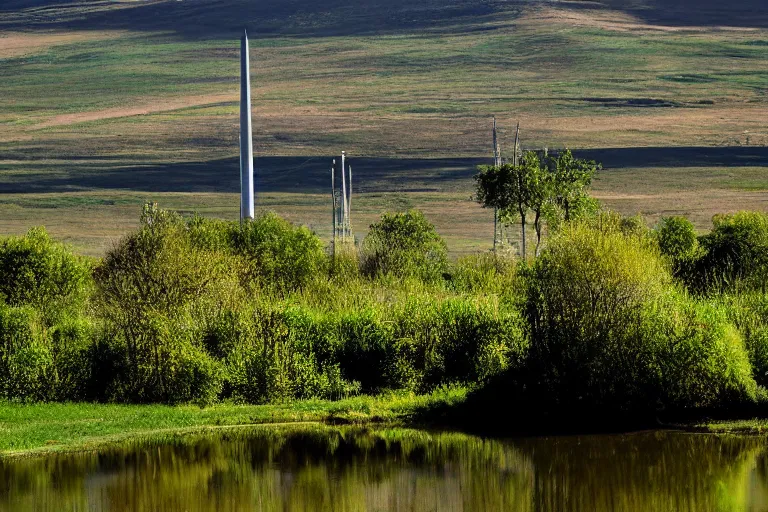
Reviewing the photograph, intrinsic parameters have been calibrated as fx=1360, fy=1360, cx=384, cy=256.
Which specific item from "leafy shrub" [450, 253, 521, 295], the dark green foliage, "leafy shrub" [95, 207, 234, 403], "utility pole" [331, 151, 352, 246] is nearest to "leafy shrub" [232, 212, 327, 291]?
the dark green foliage

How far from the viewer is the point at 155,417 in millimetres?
25750

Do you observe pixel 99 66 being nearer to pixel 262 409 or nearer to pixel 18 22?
pixel 18 22

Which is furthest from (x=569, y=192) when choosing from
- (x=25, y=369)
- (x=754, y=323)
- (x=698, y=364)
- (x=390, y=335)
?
(x=25, y=369)

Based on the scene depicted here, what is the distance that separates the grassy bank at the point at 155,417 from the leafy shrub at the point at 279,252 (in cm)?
993

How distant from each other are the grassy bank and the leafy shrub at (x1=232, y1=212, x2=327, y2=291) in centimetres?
993

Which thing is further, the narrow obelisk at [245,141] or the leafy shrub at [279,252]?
the narrow obelisk at [245,141]

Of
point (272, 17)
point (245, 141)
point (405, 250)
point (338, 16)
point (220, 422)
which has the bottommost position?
point (220, 422)

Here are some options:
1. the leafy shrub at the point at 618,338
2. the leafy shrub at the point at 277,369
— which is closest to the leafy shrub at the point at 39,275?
the leafy shrub at the point at 277,369

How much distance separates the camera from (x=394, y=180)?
341ft

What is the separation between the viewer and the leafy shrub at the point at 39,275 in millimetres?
36281

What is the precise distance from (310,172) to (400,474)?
86.4 metres

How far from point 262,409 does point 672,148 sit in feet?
294

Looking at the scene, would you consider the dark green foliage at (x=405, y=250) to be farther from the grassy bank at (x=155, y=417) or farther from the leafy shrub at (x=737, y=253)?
the grassy bank at (x=155, y=417)

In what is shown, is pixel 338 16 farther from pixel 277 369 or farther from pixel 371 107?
pixel 277 369
